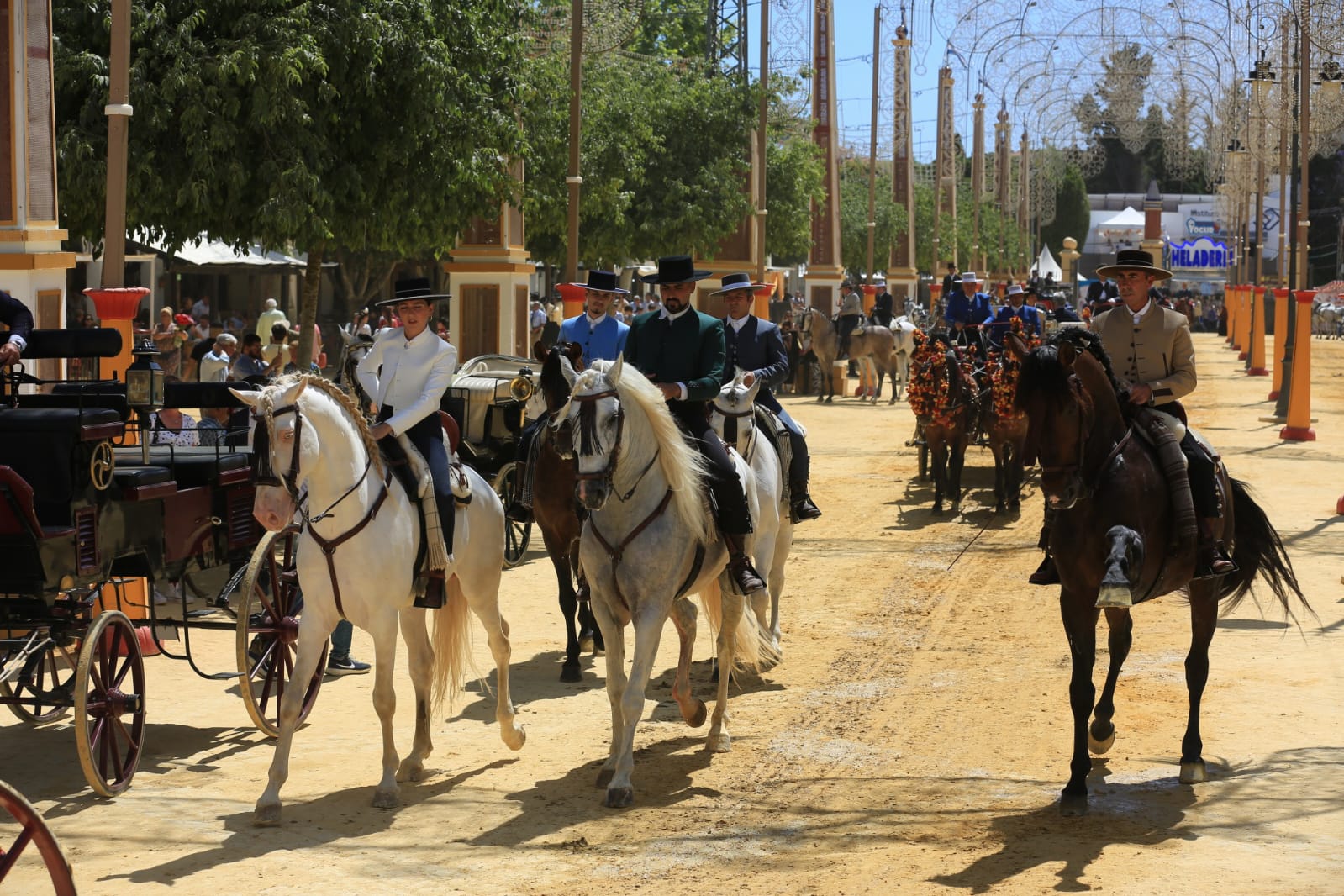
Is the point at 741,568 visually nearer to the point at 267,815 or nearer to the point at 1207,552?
the point at 1207,552

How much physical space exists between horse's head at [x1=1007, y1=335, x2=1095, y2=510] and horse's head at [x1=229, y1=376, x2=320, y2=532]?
3.50m

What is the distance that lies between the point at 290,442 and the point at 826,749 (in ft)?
11.4

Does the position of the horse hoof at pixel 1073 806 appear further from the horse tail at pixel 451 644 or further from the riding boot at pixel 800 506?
the riding boot at pixel 800 506

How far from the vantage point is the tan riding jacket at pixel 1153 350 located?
341 inches

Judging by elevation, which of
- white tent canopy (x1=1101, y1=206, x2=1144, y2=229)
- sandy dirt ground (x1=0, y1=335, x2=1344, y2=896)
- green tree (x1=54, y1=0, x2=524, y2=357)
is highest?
white tent canopy (x1=1101, y1=206, x2=1144, y2=229)

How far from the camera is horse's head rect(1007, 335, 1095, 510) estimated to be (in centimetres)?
780

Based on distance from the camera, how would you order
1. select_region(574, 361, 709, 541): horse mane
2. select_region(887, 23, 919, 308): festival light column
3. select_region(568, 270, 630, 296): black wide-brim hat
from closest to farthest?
select_region(574, 361, 709, 541): horse mane
select_region(568, 270, 630, 296): black wide-brim hat
select_region(887, 23, 919, 308): festival light column


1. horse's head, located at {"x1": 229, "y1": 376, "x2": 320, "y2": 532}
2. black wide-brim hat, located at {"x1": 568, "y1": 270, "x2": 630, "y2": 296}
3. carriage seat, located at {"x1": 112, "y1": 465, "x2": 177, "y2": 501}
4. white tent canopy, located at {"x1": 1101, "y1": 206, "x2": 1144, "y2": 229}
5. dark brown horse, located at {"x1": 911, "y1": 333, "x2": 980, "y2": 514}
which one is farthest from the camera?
white tent canopy, located at {"x1": 1101, "y1": 206, "x2": 1144, "y2": 229}

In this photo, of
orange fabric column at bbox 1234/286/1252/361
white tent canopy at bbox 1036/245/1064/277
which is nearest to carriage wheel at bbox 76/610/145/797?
orange fabric column at bbox 1234/286/1252/361

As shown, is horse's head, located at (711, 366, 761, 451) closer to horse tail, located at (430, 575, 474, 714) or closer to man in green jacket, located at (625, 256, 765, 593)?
man in green jacket, located at (625, 256, 765, 593)

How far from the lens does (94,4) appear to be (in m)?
15.3

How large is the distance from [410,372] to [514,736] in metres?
2.11

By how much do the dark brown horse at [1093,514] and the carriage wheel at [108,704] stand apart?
468 cm

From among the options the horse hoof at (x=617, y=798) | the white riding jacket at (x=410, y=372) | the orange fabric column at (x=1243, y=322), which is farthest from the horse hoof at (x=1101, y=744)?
the orange fabric column at (x=1243, y=322)
